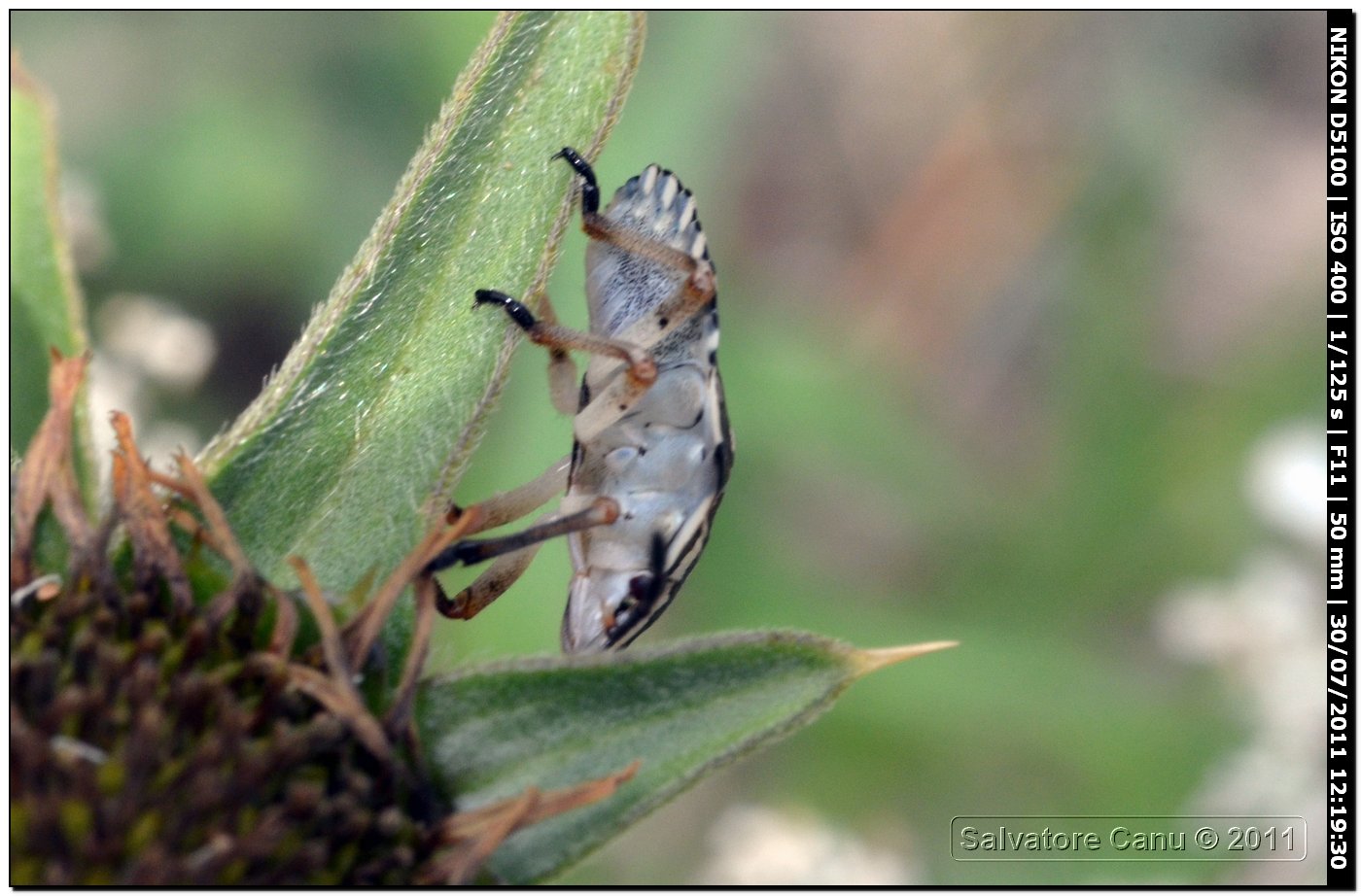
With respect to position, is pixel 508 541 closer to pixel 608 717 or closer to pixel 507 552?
pixel 507 552

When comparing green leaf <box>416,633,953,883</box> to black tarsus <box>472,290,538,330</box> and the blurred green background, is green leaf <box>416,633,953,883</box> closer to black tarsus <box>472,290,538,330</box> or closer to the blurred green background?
black tarsus <box>472,290,538,330</box>

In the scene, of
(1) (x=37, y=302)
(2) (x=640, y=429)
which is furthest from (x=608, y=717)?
(1) (x=37, y=302)

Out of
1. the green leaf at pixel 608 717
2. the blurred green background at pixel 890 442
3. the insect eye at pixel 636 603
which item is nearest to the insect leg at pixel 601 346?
the insect eye at pixel 636 603

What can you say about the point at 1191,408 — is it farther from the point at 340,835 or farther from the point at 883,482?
the point at 340,835

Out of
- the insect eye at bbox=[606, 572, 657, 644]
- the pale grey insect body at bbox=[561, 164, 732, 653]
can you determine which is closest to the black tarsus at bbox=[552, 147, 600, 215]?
the pale grey insect body at bbox=[561, 164, 732, 653]

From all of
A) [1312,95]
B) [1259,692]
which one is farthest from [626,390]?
[1312,95]

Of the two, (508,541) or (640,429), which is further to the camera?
(640,429)

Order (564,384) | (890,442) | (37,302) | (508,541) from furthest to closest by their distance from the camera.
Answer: (890,442), (564,384), (508,541), (37,302)
